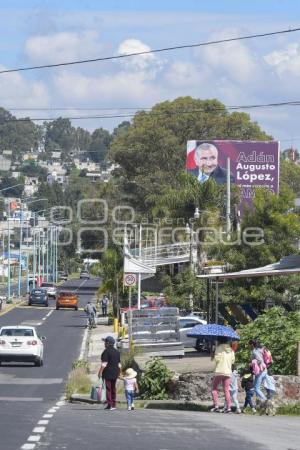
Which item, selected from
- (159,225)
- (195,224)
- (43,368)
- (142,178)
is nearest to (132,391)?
(43,368)

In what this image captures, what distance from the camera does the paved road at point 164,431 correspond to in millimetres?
16734

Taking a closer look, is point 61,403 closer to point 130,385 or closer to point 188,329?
point 130,385

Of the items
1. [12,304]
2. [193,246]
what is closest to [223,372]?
[193,246]

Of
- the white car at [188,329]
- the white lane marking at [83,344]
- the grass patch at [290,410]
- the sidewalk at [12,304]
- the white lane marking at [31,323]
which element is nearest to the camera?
the grass patch at [290,410]

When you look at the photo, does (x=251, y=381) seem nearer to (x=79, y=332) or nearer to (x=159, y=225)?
(x=79, y=332)

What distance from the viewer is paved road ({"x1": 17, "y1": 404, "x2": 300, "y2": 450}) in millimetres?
16734

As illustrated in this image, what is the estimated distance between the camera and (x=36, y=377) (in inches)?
1435

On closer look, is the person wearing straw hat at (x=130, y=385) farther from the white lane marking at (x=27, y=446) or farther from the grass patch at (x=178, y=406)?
the white lane marking at (x=27, y=446)

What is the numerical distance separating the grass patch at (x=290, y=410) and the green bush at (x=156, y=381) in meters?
3.57

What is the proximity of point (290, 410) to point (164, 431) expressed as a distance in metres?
6.22

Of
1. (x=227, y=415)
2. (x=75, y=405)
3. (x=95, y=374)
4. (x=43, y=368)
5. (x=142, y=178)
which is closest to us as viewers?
(x=227, y=415)

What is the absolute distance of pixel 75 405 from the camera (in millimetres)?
26047

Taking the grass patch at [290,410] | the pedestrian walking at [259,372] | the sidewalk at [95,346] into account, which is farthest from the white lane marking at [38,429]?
the sidewalk at [95,346]

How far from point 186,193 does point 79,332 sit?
30.7 ft
